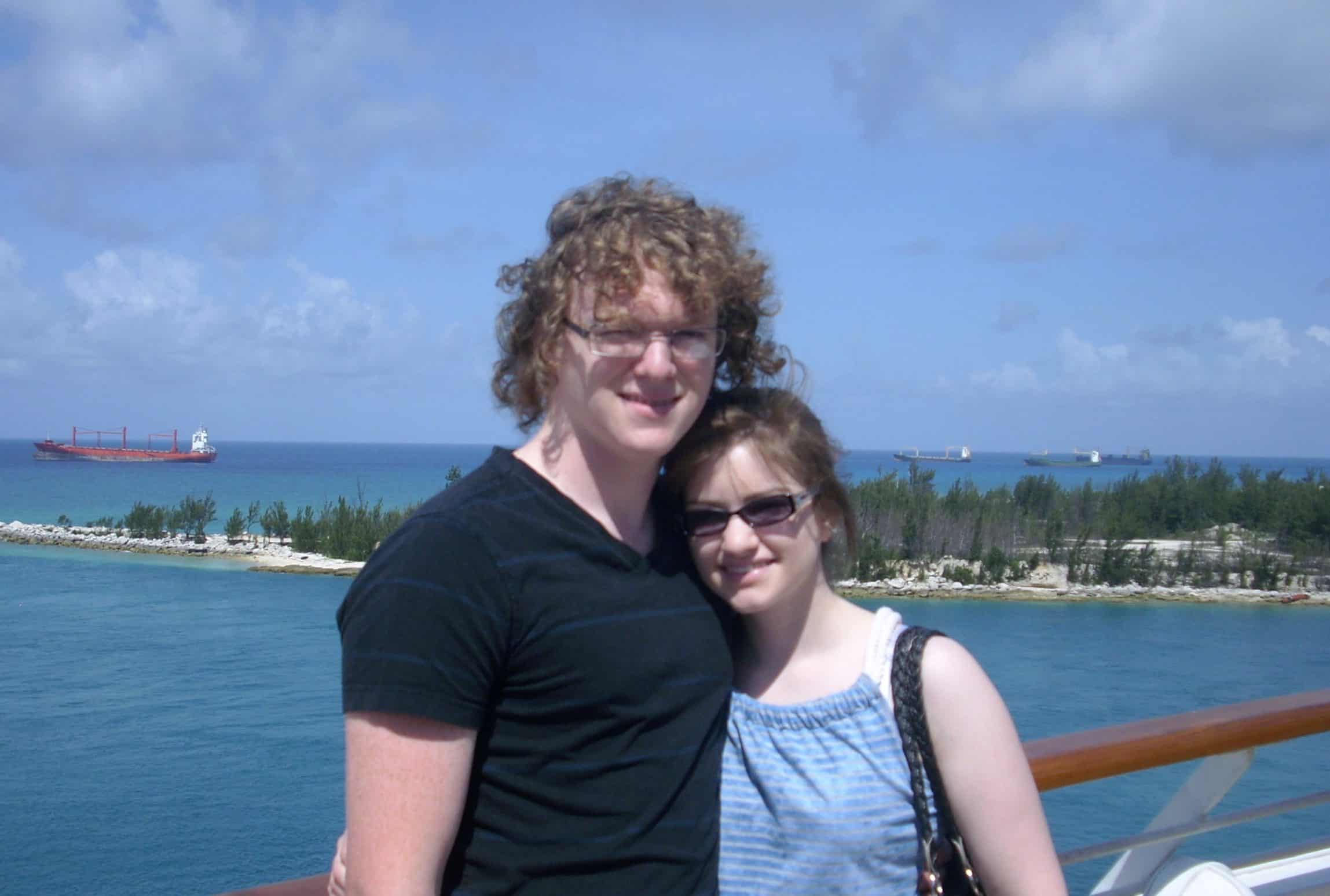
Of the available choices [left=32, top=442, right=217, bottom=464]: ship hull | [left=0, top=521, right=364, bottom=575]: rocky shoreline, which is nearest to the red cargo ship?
[left=32, top=442, right=217, bottom=464]: ship hull

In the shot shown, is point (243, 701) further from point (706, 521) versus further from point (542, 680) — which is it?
point (542, 680)

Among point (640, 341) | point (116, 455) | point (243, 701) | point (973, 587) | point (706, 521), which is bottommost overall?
point (243, 701)

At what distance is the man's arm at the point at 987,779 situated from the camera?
1478 mm

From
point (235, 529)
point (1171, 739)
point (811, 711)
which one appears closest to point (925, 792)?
point (811, 711)

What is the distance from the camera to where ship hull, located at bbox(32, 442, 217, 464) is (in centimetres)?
10375

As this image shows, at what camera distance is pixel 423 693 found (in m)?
1.19

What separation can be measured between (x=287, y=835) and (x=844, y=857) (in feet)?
36.3

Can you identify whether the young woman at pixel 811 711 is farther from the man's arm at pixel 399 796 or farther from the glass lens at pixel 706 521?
the man's arm at pixel 399 796

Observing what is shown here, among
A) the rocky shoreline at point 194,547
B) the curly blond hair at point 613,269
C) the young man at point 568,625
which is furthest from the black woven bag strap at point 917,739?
the rocky shoreline at point 194,547

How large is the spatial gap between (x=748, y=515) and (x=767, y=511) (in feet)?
0.10

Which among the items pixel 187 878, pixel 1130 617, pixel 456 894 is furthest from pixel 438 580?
pixel 1130 617

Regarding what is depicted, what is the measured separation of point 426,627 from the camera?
1.21m

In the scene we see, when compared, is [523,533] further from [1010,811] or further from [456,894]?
[1010,811]

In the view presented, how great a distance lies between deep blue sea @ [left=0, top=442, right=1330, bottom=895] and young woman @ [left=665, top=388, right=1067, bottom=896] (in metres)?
0.28
